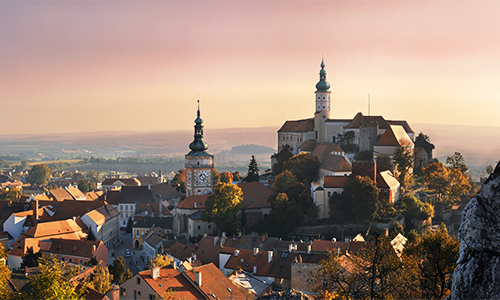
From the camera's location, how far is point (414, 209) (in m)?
47.2

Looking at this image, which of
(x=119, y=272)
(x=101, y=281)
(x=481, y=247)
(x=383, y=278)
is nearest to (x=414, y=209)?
(x=119, y=272)

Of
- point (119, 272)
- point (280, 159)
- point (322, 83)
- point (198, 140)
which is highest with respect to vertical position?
point (322, 83)

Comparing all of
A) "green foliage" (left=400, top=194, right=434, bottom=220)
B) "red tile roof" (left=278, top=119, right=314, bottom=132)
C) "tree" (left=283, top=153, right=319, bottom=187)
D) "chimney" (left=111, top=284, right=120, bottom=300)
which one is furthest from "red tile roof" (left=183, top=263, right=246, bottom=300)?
"red tile roof" (left=278, top=119, right=314, bottom=132)

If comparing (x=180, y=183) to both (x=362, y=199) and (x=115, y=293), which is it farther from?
(x=115, y=293)

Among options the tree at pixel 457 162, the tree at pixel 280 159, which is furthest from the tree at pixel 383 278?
the tree at pixel 280 159

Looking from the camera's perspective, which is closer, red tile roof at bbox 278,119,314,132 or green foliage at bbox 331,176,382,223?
green foliage at bbox 331,176,382,223

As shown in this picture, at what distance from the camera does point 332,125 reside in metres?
69.2

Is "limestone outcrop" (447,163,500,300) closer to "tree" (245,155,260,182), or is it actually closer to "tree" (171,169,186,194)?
"tree" (245,155,260,182)

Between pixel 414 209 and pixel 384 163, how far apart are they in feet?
27.1

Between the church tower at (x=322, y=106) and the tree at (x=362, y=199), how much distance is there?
24730 mm

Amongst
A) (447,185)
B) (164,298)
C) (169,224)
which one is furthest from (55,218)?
(447,185)

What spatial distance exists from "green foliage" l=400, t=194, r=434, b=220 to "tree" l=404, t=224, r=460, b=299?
2997cm

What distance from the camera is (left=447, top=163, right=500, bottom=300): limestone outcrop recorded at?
505 centimetres

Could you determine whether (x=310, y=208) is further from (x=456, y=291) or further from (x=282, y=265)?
(x=456, y=291)
